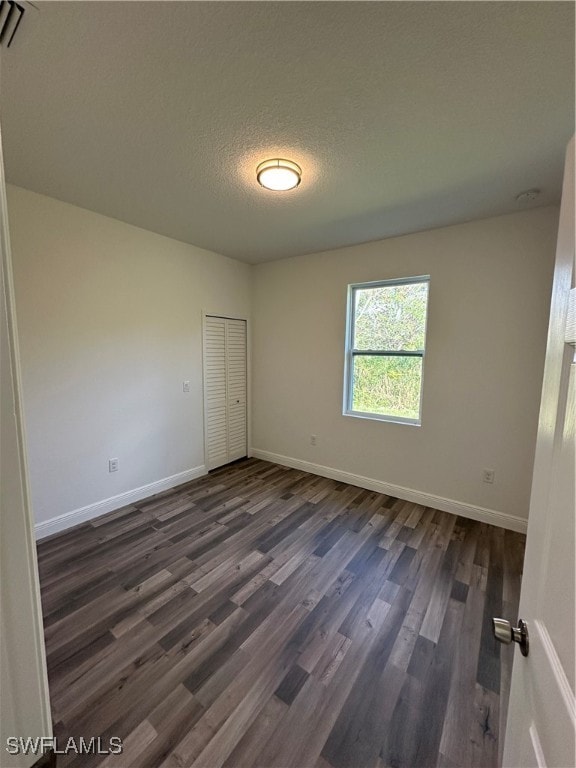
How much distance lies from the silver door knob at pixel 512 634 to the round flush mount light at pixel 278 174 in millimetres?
2256

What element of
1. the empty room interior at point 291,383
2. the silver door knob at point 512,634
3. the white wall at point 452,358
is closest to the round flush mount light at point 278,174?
the empty room interior at point 291,383

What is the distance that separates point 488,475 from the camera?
269 cm

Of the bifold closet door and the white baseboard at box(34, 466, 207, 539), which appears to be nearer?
the white baseboard at box(34, 466, 207, 539)

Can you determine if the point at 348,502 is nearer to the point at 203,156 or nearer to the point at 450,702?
the point at 450,702

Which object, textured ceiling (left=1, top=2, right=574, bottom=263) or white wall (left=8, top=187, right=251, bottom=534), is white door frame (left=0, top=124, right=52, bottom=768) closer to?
textured ceiling (left=1, top=2, right=574, bottom=263)

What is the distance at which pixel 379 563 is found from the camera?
219cm

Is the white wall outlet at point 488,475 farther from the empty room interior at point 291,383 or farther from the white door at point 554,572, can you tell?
the white door at point 554,572

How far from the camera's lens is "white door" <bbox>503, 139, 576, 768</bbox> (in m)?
0.49

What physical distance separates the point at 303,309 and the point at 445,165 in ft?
6.69

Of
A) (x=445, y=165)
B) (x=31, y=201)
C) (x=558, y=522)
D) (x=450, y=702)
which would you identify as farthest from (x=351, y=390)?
(x=31, y=201)

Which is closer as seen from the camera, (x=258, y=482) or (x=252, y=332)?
(x=258, y=482)

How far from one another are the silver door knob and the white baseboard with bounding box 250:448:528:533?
2.38 meters
